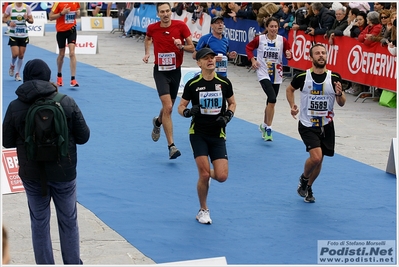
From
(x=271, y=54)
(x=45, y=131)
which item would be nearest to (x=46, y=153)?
(x=45, y=131)

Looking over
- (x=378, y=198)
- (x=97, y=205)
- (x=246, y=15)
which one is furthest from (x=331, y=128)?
(x=246, y=15)

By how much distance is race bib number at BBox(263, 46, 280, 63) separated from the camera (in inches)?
488

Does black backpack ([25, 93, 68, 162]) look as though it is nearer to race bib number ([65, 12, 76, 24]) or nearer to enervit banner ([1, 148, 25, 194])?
enervit banner ([1, 148, 25, 194])

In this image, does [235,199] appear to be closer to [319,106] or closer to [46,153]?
[319,106]

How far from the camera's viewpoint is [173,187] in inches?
381

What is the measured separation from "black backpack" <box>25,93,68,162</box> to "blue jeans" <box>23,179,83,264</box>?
0.32 m

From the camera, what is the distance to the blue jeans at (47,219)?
655 cm

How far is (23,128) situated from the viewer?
6.45m

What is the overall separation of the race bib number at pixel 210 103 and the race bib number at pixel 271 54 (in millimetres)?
4233

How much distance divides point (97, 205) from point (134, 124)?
504 centimetres

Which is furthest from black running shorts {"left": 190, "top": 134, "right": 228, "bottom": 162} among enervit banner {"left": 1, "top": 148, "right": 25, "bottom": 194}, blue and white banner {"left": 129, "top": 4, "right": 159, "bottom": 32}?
blue and white banner {"left": 129, "top": 4, "right": 159, "bottom": 32}

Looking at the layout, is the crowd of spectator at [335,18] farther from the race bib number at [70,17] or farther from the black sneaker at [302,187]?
the black sneaker at [302,187]

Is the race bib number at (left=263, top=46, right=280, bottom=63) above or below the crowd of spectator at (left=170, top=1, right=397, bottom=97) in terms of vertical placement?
above

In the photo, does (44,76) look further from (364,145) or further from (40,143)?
(364,145)
